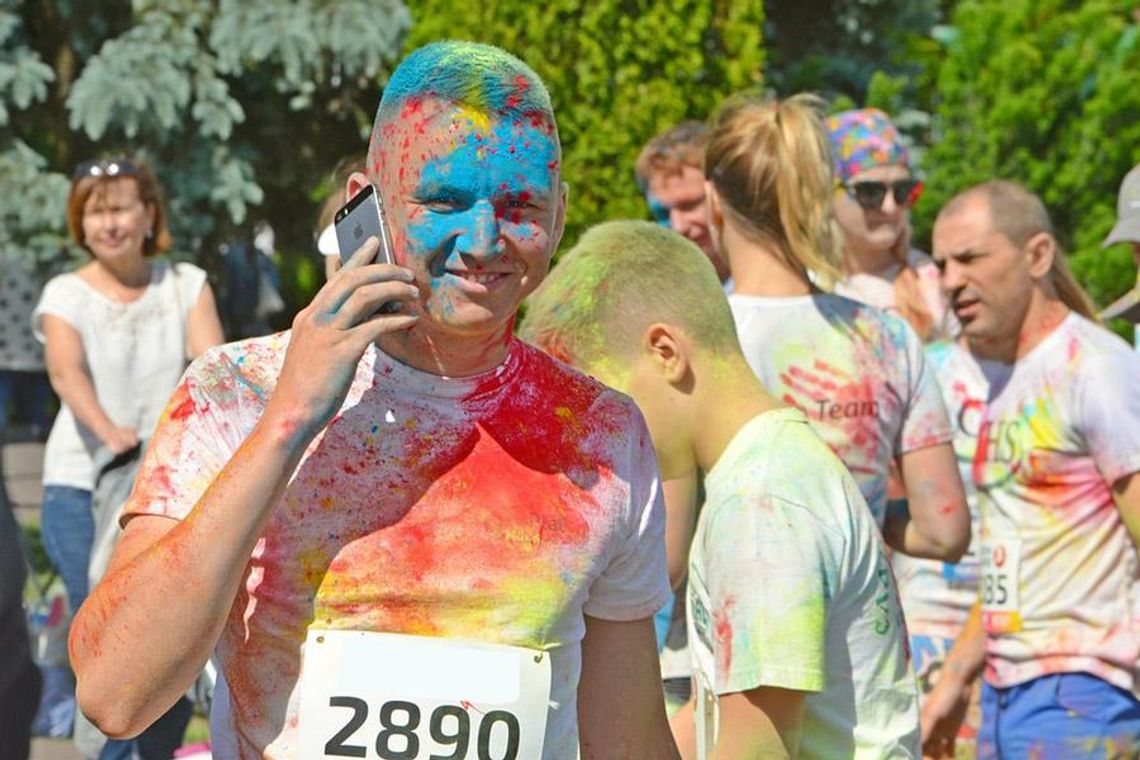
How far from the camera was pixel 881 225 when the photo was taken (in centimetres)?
694

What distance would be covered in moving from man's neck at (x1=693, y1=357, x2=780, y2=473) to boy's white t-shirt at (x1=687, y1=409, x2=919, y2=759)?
0.05 metres

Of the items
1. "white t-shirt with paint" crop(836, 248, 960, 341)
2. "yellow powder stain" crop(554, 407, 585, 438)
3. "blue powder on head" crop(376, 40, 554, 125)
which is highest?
"blue powder on head" crop(376, 40, 554, 125)

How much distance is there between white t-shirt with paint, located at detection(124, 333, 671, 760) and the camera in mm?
2338

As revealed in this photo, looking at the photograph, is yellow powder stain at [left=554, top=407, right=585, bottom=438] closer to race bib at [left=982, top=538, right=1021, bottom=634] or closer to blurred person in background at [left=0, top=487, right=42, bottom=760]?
blurred person in background at [left=0, top=487, right=42, bottom=760]

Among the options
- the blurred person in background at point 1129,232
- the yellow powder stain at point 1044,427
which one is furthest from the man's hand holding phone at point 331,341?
the blurred person in background at point 1129,232

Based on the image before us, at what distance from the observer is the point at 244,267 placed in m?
12.7

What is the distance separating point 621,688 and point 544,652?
0.24m

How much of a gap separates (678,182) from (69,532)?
2657mm

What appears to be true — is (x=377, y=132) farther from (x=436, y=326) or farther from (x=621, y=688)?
(x=621, y=688)

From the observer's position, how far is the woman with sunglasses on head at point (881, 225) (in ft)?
22.2

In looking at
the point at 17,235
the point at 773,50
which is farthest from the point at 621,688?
the point at 773,50

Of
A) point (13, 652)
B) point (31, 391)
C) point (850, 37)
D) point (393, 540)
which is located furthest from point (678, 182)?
point (850, 37)

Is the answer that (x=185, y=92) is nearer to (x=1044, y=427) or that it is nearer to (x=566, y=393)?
(x=1044, y=427)

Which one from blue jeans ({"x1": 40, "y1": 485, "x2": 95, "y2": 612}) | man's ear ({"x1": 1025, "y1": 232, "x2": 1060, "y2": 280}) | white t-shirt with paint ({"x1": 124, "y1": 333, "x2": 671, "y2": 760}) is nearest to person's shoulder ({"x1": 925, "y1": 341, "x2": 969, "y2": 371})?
man's ear ({"x1": 1025, "y1": 232, "x2": 1060, "y2": 280})
